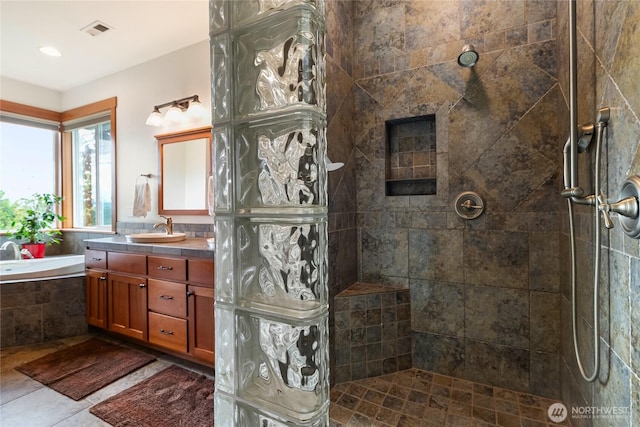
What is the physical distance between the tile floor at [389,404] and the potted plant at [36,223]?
1.91m

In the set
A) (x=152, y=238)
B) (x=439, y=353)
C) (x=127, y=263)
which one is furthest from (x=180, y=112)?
(x=439, y=353)

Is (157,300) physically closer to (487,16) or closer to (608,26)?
(608,26)

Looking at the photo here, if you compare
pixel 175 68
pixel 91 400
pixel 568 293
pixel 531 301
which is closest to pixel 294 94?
pixel 568 293

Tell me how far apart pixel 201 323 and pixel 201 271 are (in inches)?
15.0

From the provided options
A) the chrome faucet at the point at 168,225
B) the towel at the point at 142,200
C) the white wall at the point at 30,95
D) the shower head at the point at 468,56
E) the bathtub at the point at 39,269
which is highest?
the white wall at the point at 30,95

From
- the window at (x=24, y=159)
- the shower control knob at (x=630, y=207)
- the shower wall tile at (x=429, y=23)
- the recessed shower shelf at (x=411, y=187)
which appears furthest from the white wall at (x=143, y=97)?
the shower control knob at (x=630, y=207)

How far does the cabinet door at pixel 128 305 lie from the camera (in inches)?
89.9

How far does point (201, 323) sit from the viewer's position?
1979 millimetres

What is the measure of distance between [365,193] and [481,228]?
0.86 metres

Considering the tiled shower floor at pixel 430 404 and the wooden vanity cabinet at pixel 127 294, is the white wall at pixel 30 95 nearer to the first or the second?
the wooden vanity cabinet at pixel 127 294

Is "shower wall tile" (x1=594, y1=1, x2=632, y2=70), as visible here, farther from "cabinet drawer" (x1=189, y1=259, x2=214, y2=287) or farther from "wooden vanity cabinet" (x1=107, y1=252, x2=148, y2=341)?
"wooden vanity cabinet" (x1=107, y1=252, x2=148, y2=341)

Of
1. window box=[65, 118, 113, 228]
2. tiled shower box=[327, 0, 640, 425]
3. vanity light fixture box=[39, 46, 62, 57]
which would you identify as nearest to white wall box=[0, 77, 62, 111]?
window box=[65, 118, 113, 228]

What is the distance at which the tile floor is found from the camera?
1.52 metres

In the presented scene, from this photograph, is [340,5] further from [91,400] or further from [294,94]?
[91,400]
